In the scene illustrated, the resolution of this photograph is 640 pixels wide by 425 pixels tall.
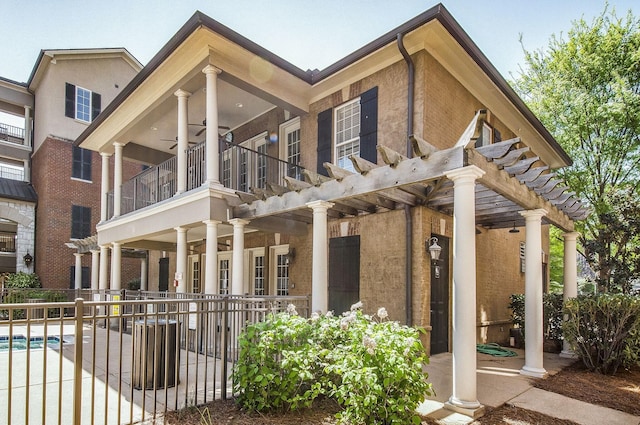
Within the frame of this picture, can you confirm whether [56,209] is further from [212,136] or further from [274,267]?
[212,136]

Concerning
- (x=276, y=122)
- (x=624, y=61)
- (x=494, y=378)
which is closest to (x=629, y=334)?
(x=494, y=378)

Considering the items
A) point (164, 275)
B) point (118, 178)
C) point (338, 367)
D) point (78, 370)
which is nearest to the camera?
point (78, 370)

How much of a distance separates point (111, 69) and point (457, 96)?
21.3 metres

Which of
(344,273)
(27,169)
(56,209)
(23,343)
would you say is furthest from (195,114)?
(27,169)

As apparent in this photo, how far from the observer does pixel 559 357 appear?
8.12m

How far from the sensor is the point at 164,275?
51.1 ft

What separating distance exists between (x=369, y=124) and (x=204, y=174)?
13.0ft

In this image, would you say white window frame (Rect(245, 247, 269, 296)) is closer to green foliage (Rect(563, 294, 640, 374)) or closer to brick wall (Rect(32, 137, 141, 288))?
green foliage (Rect(563, 294, 640, 374))

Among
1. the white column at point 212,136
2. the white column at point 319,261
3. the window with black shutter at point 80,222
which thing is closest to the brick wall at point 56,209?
the window with black shutter at point 80,222

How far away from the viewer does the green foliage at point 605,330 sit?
6.71m

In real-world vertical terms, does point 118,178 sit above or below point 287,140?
below

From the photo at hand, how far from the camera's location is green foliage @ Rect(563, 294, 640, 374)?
671 cm

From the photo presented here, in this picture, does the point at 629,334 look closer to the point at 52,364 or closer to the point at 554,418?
the point at 554,418

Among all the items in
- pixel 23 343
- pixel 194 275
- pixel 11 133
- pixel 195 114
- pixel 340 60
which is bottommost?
pixel 23 343
